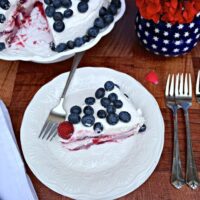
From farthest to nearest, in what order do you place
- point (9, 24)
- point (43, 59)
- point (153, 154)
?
point (9, 24) → point (43, 59) → point (153, 154)

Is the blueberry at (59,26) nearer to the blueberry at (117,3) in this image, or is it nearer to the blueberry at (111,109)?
the blueberry at (117,3)

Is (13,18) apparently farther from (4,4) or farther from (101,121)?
(101,121)

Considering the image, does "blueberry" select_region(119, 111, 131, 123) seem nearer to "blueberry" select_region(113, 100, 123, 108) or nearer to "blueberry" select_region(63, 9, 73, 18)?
"blueberry" select_region(113, 100, 123, 108)

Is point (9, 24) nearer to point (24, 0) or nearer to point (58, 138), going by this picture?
point (24, 0)

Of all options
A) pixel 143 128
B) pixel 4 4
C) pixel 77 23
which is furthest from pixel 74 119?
pixel 4 4

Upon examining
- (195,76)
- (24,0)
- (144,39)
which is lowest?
(195,76)

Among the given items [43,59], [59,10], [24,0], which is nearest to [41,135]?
[43,59]
